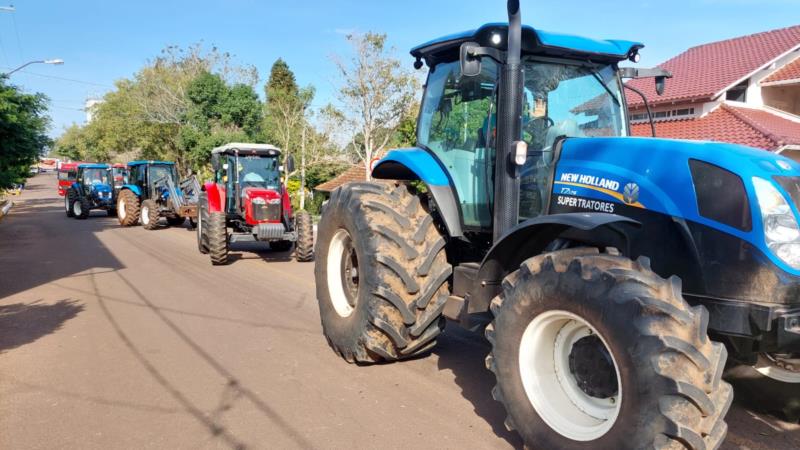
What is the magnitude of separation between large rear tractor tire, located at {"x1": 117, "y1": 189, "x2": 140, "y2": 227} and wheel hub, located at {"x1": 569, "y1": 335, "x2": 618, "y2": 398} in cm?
1867

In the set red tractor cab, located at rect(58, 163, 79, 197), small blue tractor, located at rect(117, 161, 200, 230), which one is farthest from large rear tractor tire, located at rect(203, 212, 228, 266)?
red tractor cab, located at rect(58, 163, 79, 197)

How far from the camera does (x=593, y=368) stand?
10.2 feet

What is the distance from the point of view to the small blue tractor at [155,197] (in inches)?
707

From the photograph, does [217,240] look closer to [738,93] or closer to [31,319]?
[31,319]

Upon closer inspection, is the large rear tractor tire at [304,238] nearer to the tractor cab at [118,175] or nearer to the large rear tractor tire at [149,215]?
the large rear tractor tire at [149,215]

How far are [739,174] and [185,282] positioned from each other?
8044 millimetres

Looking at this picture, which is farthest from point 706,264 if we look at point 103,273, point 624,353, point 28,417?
point 103,273

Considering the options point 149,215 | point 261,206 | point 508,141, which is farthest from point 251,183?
point 508,141

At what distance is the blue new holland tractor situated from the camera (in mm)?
2650

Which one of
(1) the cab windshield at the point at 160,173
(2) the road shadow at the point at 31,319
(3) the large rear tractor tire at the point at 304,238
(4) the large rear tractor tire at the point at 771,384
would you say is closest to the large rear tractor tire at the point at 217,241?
(3) the large rear tractor tire at the point at 304,238

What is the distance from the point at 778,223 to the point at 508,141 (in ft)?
5.24

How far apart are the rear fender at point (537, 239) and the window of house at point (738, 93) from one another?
61.0 feet

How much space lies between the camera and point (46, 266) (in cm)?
1080

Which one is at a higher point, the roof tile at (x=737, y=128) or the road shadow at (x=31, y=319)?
the roof tile at (x=737, y=128)
